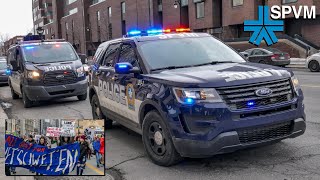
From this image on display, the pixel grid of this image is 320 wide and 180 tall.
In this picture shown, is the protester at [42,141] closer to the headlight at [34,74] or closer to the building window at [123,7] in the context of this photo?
Result: the headlight at [34,74]

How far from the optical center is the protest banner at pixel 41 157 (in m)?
4.77

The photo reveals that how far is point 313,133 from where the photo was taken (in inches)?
275

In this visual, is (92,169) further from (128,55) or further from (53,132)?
(128,55)

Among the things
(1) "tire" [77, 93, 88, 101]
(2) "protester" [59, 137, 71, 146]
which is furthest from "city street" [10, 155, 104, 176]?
(1) "tire" [77, 93, 88, 101]

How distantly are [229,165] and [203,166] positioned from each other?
0.34 m

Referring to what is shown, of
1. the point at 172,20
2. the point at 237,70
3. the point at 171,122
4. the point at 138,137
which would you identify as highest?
the point at 172,20

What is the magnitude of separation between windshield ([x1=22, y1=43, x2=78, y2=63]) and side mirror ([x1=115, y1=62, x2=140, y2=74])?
734 cm

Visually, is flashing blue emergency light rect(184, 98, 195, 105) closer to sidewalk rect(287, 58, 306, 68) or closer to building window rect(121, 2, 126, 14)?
sidewalk rect(287, 58, 306, 68)

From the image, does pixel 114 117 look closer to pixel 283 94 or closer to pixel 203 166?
pixel 203 166

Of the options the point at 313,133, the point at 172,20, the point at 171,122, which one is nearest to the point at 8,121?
the point at 171,122

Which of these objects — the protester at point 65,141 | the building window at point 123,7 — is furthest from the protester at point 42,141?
the building window at point 123,7

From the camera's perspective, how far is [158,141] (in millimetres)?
5531

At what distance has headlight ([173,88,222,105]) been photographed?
4844mm

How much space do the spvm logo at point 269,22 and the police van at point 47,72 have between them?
83.5ft
